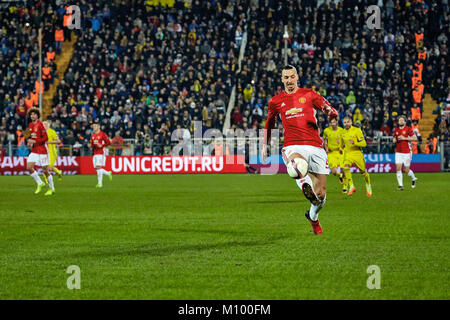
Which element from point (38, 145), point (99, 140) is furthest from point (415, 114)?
point (38, 145)

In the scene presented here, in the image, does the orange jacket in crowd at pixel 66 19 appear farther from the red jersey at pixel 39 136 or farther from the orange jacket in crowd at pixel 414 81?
the red jersey at pixel 39 136

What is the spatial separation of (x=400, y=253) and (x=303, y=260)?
1.40 meters

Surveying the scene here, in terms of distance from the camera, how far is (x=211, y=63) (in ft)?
128

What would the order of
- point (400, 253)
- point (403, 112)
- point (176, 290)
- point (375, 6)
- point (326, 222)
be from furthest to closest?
point (375, 6), point (403, 112), point (326, 222), point (400, 253), point (176, 290)

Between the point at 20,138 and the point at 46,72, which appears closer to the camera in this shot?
the point at 20,138

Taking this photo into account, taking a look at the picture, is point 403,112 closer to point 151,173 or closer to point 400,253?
point 151,173

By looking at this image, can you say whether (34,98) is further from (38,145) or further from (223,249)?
(223,249)

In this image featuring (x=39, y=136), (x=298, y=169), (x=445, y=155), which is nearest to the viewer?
(x=298, y=169)

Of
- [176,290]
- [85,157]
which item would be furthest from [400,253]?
[85,157]

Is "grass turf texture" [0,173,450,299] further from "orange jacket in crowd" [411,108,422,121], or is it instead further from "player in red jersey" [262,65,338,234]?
"orange jacket in crowd" [411,108,422,121]

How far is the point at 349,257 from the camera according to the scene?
9.03 m

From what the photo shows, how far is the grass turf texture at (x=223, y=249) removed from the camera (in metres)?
7.07

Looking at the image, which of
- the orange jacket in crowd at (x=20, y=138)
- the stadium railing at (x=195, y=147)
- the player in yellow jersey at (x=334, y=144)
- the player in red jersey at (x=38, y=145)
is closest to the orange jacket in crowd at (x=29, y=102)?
the orange jacket in crowd at (x=20, y=138)

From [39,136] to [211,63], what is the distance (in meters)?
17.6
